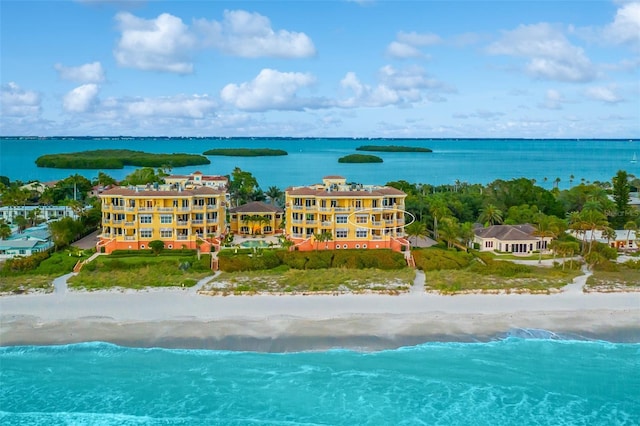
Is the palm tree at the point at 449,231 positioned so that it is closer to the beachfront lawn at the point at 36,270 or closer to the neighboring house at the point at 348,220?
the neighboring house at the point at 348,220

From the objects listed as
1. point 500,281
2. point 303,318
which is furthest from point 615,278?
point 303,318

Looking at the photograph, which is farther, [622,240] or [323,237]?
Answer: [622,240]

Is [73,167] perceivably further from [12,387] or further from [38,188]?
[12,387]

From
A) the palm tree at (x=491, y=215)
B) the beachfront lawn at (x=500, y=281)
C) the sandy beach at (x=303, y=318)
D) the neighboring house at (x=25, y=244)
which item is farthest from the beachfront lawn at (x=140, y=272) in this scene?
the palm tree at (x=491, y=215)

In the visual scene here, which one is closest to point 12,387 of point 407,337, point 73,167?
point 407,337

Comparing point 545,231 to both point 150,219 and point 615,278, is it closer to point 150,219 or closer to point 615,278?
point 615,278
